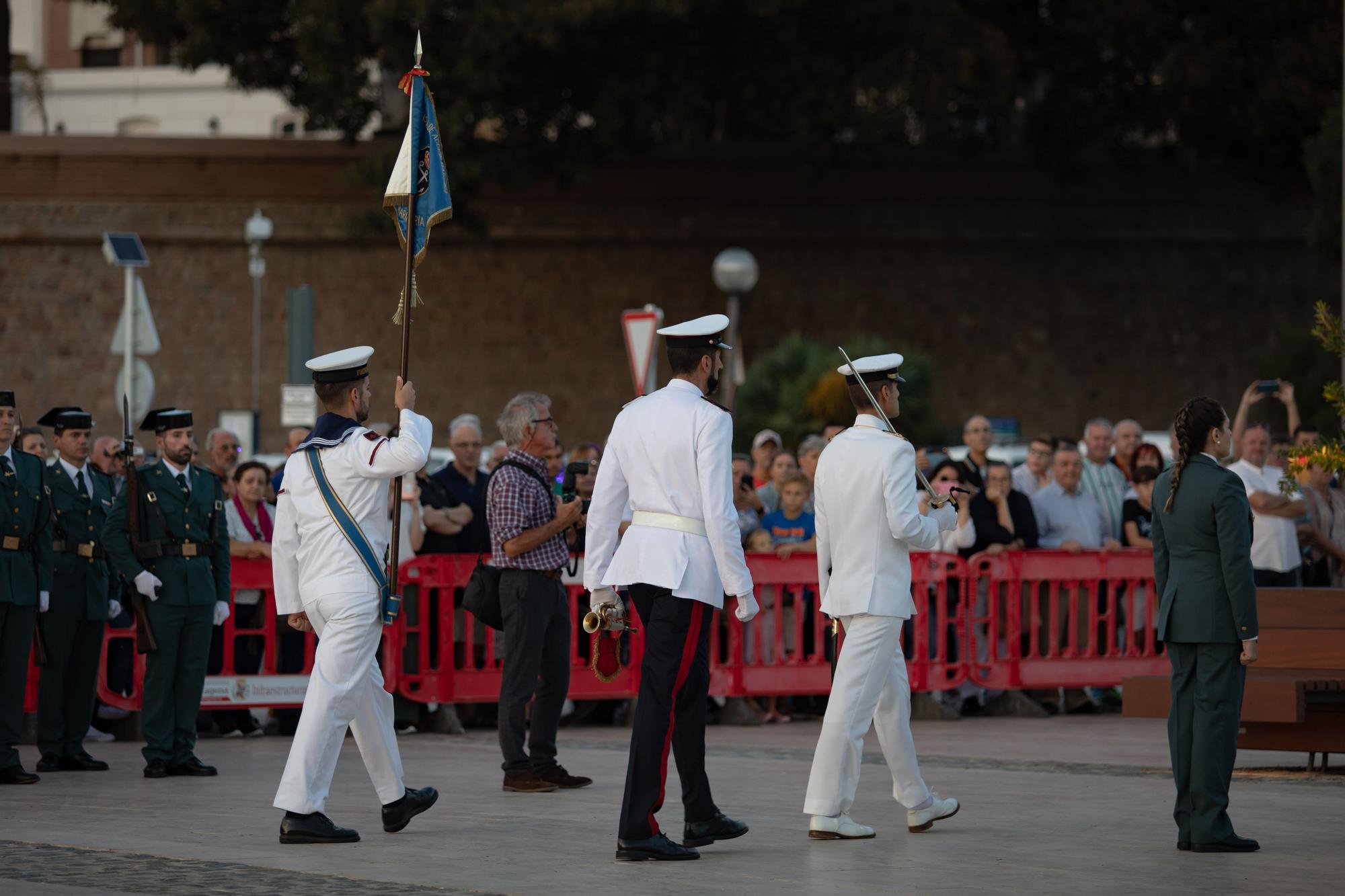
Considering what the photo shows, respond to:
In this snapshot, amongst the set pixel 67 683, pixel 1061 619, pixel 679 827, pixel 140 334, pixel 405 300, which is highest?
pixel 140 334

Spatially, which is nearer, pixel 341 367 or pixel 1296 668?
pixel 341 367

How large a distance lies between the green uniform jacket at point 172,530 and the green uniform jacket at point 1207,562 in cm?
539

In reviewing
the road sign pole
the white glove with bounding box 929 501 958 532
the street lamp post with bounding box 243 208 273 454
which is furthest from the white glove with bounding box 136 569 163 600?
the street lamp post with bounding box 243 208 273 454

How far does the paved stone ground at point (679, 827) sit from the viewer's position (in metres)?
7.10

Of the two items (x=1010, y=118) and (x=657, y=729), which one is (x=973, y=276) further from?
(x=657, y=729)

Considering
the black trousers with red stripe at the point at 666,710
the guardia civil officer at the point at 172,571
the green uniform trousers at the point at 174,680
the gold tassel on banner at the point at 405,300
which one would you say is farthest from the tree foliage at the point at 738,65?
the black trousers with red stripe at the point at 666,710

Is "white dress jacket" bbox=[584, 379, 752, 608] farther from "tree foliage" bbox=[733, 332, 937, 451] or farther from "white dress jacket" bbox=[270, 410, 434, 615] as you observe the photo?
"tree foliage" bbox=[733, 332, 937, 451]

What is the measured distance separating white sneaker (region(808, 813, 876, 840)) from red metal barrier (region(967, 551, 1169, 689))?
6.19 metres

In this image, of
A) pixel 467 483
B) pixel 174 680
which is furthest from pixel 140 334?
pixel 174 680

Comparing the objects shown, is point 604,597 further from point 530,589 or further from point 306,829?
point 530,589

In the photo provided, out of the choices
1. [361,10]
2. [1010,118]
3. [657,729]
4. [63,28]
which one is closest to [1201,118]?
[1010,118]

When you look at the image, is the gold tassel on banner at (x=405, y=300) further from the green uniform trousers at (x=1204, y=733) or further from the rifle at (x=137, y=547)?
the green uniform trousers at (x=1204, y=733)

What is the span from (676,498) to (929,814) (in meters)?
1.79

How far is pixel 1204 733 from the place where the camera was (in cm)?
795
